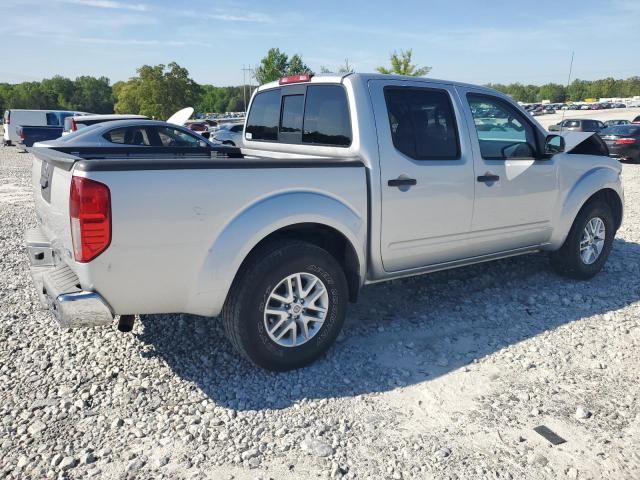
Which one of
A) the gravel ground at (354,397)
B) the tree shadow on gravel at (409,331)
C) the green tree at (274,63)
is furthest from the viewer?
the green tree at (274,63)

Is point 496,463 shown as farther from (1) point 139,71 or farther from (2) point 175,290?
(1) point 139,71

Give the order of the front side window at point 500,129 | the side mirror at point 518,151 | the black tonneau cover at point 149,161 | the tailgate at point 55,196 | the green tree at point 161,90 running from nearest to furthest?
1. the black tonneau cover at point 149,161
2. the tailgate at point 55,196
3. the front side window at point 500,129
4. the side mirror at point 518,151
5. the green tree at point 161,90

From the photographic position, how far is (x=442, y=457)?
2721mm

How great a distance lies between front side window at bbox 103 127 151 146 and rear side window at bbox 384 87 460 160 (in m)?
8.60

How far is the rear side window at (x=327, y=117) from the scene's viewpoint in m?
3.92

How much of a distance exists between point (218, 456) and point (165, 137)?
1003cm

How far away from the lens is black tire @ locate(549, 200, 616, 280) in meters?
5.25

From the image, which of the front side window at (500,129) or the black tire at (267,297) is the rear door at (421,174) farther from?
the black tire at (267,297)

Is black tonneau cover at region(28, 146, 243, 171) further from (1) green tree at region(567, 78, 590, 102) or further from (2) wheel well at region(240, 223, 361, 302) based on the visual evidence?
(1) green tree at region(567, 78, 590, 102)

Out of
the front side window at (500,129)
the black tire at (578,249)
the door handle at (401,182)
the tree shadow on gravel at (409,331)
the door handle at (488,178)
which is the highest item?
the front side window at (500,129)

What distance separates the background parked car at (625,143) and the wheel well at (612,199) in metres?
13.9

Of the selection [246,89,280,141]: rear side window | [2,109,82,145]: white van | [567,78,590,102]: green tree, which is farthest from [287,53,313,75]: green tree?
[567,78,590,102]: green tree

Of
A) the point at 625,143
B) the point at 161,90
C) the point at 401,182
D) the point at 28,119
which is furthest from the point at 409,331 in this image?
the point at 161,90

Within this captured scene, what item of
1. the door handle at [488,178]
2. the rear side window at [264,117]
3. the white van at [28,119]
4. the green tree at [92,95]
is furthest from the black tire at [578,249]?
the green tree at [92,95]
